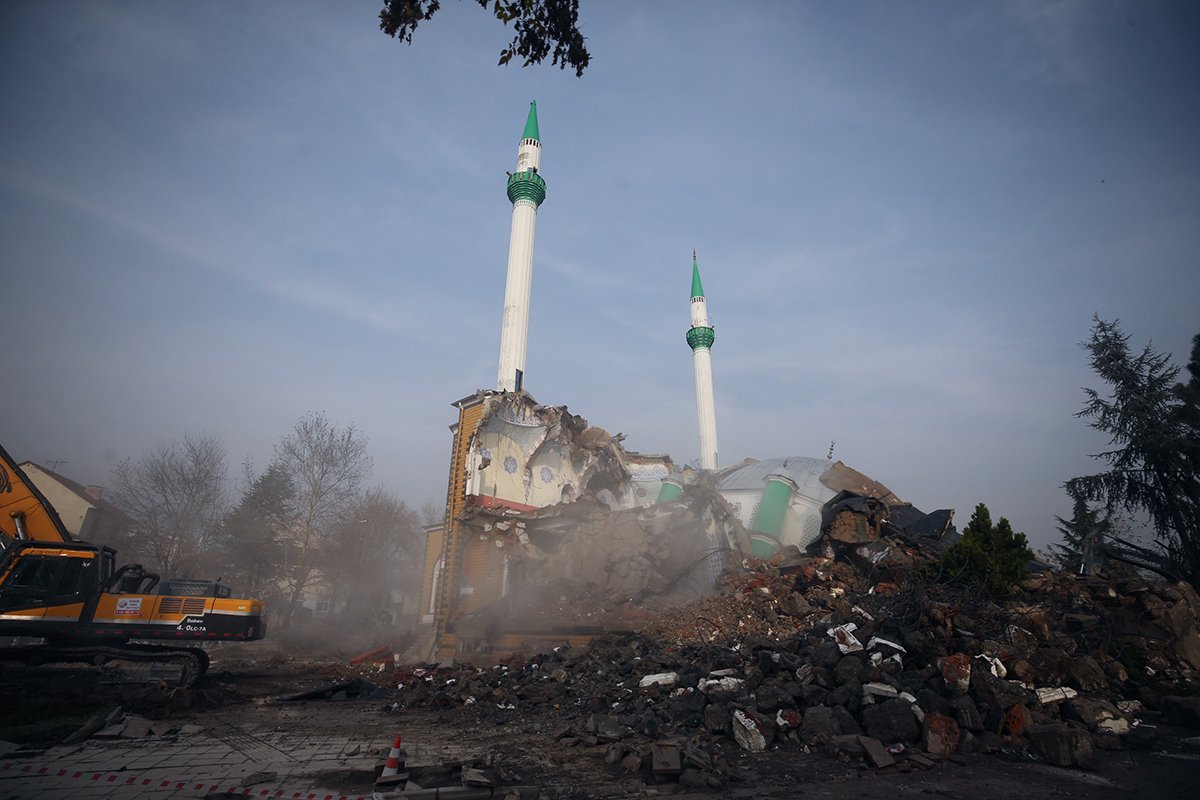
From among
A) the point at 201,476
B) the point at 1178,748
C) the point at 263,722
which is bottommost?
A: the point at 263,722

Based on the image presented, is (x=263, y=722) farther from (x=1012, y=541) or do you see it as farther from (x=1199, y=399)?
(x=1199, y=399)

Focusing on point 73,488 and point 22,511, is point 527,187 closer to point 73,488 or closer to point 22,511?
point 22,511

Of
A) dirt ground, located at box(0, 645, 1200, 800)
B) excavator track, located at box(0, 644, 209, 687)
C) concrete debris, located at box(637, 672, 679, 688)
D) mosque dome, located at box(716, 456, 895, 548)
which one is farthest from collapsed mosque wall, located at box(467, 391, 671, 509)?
concrete debris, located at box(637, 672, 679, 688)

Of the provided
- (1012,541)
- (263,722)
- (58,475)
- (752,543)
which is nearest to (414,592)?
(58,475)

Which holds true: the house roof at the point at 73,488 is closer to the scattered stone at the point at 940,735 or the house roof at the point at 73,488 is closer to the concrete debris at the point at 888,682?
the concrete debris at the point at 888,682

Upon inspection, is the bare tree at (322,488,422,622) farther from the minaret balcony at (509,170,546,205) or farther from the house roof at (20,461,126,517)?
the minaret balcony at (509,170,546,205)

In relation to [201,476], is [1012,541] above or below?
below

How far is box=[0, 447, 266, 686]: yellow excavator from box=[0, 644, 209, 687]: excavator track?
0.6 inches

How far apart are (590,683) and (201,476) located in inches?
1274

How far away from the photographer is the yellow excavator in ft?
35.2

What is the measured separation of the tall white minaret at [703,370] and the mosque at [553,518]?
20.9ft

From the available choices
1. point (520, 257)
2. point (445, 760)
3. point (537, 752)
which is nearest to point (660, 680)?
point (537, 752)

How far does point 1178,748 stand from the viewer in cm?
664

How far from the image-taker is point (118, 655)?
37.1 feet
